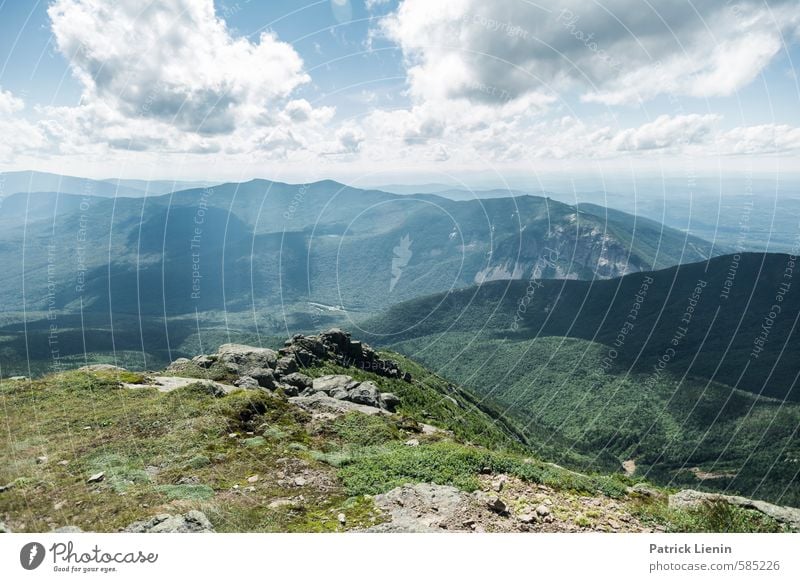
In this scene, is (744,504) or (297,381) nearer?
(744,504)

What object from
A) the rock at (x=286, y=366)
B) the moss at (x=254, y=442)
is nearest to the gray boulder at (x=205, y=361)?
the rock at (x=286, y=366)

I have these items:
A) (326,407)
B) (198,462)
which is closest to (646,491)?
(198,462)

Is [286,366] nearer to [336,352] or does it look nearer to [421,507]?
[336,352]

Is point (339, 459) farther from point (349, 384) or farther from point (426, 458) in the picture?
point (349, 384)

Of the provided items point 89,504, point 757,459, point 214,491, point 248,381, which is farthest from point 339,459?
point 757,459

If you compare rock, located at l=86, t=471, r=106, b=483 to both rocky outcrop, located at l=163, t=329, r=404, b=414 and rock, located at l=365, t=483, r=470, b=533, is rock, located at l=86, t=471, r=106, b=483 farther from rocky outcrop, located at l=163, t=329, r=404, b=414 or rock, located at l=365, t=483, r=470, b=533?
rocky outcrop, located at l=163, t=329, r=404, b=414

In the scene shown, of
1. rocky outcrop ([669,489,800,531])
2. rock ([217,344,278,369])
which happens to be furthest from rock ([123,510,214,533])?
rock ([217,344,278,369])
